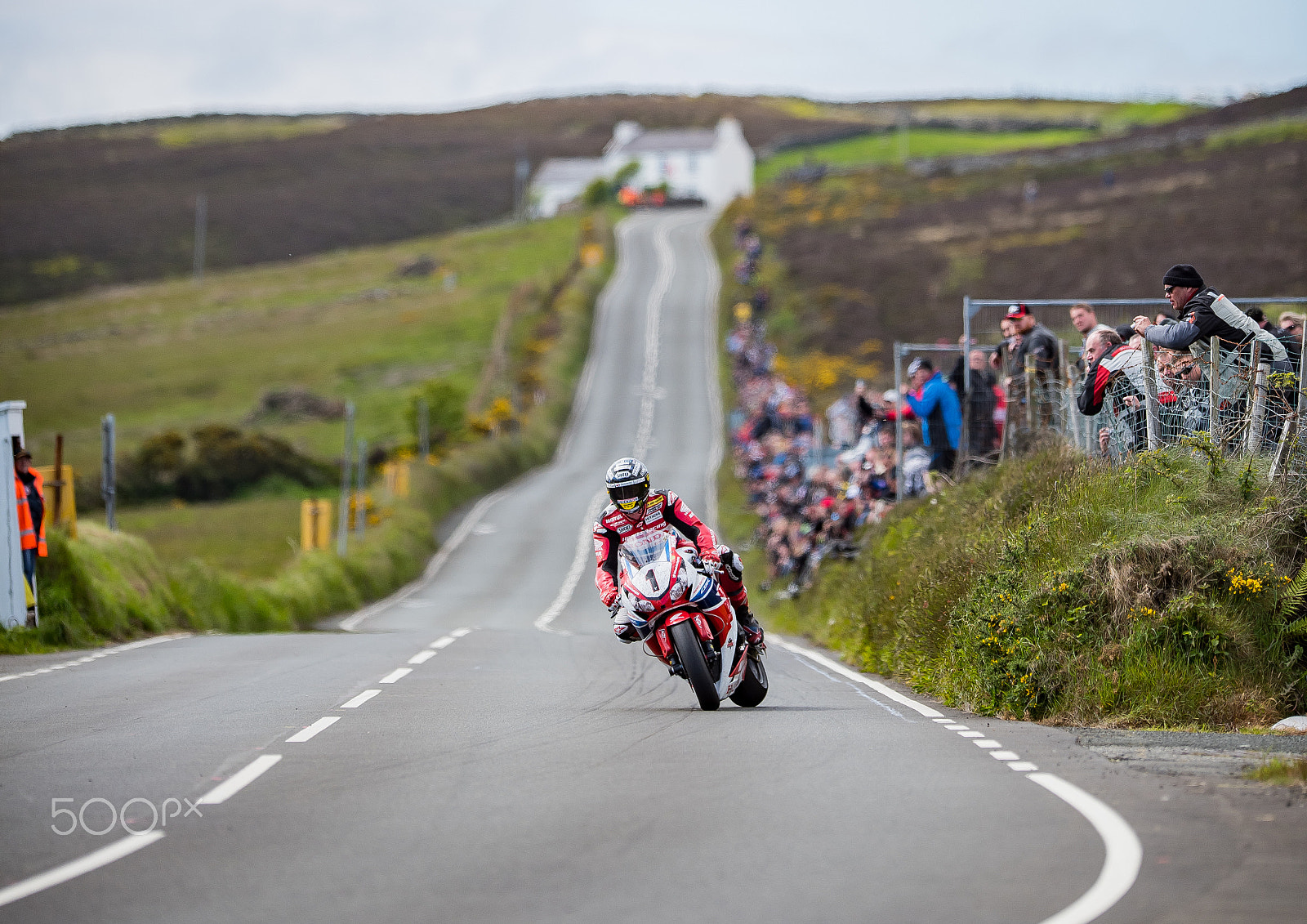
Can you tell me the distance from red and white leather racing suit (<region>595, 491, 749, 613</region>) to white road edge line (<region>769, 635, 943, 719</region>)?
1.56 metres

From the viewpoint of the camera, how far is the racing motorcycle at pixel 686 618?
458 inches

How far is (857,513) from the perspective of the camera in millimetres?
23453

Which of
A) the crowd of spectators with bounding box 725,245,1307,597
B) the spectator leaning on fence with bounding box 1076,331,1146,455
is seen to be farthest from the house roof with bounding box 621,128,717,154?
the spectator leaning on fence with bounding box 1076,331,1146,455

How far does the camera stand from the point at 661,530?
12258 mm

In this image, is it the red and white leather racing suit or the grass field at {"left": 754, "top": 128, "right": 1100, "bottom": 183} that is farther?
the grass field at {"left": 754, "top": 128, "right": 1100, "bottom": 183}

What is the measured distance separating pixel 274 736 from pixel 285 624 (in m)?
20.3

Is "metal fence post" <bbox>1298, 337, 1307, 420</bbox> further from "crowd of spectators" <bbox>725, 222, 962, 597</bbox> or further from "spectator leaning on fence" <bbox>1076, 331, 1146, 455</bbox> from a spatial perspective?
"crowd of spectators" <bbox>725, 222, 962, 597</bbox>

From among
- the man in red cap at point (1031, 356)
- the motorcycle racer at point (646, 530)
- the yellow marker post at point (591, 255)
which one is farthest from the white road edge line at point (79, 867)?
the yellow marker post at point (591, 255)

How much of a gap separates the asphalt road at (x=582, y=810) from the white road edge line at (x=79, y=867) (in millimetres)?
20

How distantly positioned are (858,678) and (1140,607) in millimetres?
4236

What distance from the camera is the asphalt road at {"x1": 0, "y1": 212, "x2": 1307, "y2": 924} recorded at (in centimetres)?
597

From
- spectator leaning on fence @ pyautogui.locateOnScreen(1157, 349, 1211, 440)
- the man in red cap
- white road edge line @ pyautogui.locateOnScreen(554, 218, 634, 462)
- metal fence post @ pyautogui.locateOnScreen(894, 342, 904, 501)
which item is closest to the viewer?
spectator leaning on fence @ pyautogui.locateOnScreen(1157, 349, 1211, 440)

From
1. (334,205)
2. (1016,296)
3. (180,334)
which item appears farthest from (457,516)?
(334,205)

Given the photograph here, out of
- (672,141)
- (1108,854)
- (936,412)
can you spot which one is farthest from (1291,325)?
(672,141)
